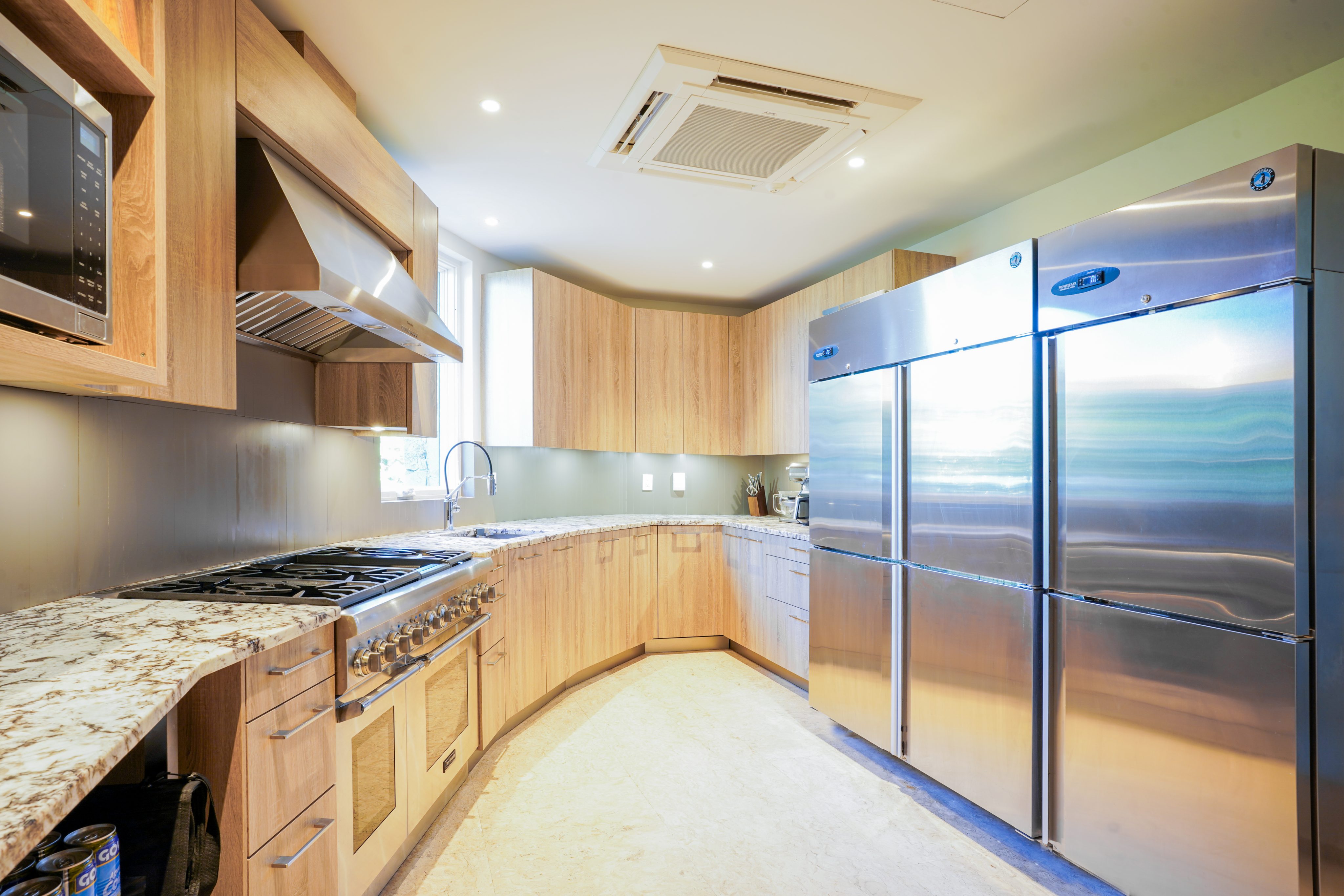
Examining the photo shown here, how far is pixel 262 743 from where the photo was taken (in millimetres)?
1315

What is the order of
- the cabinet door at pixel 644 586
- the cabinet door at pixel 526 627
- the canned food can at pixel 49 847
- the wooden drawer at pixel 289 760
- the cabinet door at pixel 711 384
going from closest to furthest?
the canned food can at pixel 49 847, the wooden drawer at pixel 289 760, the cabinet door at pixel 526 627, the cabinet door at pixel 644 586, the cabinet door at pixel 711 384

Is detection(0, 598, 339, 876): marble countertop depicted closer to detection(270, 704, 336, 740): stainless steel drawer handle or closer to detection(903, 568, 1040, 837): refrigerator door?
detection(270, 704, 336, 740): stainless steel drawer handle

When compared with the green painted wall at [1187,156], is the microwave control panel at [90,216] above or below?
below

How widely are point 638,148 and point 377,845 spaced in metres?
2.47

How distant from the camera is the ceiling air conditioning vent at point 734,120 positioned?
212 cm

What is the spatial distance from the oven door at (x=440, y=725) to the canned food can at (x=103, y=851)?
1028 mm

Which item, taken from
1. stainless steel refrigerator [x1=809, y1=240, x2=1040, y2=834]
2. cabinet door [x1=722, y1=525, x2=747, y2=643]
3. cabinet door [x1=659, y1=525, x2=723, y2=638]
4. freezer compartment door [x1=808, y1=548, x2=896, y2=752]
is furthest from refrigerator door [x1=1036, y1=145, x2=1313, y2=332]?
cabinet door [x1=659, y1=525, x2=723, y2=638]

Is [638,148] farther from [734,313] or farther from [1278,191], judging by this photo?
[734,313]

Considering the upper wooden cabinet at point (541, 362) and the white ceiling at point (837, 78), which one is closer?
the white ceiling at point (837, 78)

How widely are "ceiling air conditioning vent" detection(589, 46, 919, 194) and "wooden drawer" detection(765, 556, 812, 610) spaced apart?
2.04m

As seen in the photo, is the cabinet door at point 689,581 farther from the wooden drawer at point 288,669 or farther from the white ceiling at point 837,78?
the wooden drawer at point 288,669

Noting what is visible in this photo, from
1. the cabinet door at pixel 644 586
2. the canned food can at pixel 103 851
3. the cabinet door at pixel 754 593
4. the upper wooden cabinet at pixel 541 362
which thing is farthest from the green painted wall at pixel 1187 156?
the canned food can at pixel 103 851

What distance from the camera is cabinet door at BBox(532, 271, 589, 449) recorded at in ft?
12.5

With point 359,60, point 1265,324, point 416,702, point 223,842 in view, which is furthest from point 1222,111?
point 223,842
